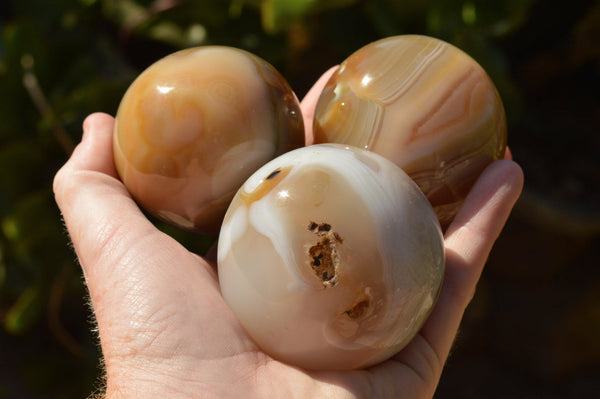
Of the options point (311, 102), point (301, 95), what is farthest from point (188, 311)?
point (301, 95)

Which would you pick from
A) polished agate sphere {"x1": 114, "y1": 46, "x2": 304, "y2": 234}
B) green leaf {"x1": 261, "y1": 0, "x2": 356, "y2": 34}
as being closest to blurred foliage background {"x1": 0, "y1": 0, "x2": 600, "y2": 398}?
green leaf {"x1": 261, "y1": 0, "x2": 356, "y2": 34}

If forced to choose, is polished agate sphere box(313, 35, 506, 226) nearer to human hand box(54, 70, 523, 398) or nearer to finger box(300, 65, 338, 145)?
human hand box(54, 70, 523, 398)

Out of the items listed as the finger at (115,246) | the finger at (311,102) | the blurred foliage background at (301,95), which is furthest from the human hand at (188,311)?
the blurred foliage background at (301,95)

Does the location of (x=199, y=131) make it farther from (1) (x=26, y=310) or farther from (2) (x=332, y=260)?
(1) (x=26, y=310)

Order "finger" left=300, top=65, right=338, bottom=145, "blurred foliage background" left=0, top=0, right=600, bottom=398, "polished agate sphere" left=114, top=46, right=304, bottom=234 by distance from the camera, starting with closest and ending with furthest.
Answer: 1. "polished agate sphere" left=114, top=46, right=304, bottom=234
2. "finger" left=300, top=65, right=338, bottom=145
3. "blurred foliage background" left=0, top=0, right=600, bottom=398

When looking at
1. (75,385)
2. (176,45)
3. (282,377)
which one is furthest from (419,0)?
(75,385)

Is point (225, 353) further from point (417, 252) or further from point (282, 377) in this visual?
point (417, 252)

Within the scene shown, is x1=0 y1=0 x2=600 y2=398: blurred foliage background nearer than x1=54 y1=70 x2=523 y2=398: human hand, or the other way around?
x1=54 y1=70 x2=523 y2=398: human hand
